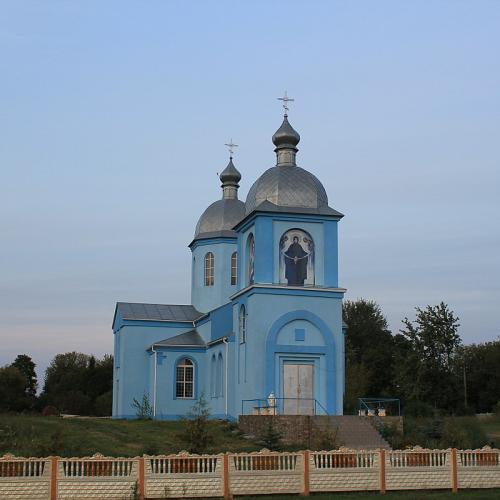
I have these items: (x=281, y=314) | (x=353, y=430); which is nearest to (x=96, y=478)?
(x=353, y=430)

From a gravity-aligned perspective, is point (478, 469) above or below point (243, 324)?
below

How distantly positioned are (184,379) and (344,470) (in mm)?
19889

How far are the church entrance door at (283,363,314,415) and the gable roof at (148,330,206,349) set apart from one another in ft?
25.7

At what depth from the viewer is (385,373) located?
5691 centimetres

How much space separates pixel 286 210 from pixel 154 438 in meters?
9.47

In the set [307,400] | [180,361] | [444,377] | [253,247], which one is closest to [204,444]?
[307,400]

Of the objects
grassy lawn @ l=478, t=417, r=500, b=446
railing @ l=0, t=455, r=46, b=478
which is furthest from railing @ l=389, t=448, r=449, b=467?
grassy lawn @ l=478, t=417, r=500, b=446

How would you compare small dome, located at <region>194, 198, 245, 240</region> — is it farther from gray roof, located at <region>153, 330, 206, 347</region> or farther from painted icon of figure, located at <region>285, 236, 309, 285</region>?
painted icon of figure, located at <region>285, 236, 309, 285</region>

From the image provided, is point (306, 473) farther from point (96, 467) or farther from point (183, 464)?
point (96, 467)

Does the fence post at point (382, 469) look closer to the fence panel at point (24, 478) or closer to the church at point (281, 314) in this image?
the fence panel at point (24, 478)

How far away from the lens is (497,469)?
57.1ft

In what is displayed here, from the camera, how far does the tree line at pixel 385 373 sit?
41781mm

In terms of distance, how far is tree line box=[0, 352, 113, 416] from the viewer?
61656mm

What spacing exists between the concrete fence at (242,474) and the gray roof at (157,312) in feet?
72.5
